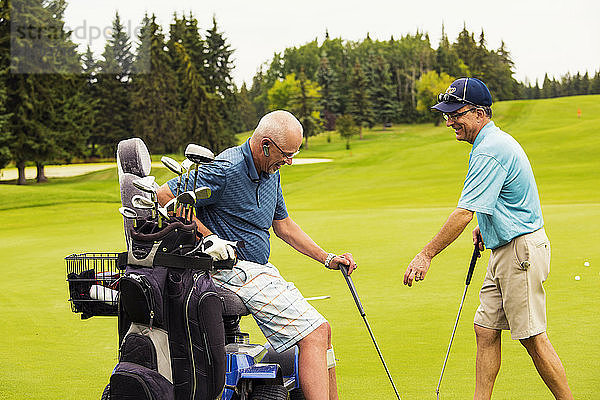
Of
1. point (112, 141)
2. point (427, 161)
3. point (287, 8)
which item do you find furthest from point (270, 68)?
point (427, 161)

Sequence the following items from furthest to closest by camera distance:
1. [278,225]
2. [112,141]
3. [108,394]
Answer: [112,141], [278,225], [108,394]

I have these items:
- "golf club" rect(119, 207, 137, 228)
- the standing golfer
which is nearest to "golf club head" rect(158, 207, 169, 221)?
"golf club" rect(119, 207, 137, 228)

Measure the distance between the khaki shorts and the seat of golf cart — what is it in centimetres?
148

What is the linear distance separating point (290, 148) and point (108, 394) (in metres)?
1.38

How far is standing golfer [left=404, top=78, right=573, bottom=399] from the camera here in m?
3.89

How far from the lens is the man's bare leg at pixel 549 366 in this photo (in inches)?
152

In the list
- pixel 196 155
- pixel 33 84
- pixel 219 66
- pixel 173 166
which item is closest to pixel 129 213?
pixel 173 166

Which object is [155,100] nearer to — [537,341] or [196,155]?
[537,341]

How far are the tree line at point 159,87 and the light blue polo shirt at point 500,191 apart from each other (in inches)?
1295

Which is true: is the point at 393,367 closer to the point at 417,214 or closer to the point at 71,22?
the point at 417,214

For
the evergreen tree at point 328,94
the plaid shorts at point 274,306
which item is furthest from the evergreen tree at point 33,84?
the evergreen tree at point 328,94

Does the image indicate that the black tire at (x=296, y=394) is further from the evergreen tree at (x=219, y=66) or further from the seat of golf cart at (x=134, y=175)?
the evergreen tree at (x=219, y=66)

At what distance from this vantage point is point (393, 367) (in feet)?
15.7

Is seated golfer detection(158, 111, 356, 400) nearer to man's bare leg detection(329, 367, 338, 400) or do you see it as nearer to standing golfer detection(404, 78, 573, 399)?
man's bare leg detection(329, 367, 338, 400)
